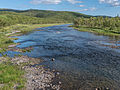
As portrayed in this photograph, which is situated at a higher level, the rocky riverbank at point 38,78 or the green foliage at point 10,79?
the green foliage at point 10,79

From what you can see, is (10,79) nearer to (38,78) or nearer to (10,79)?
(10,79)

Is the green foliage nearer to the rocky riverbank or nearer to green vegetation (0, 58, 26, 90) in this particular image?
green vegetation (0, 58, 26, 90)

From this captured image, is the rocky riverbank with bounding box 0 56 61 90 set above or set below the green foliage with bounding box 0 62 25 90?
below

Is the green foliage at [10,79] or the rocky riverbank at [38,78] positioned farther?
the rocky riverbank at [38,78]

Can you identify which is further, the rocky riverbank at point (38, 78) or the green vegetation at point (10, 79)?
the rocky riverbank at point (38, 78)

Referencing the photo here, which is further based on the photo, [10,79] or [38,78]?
[38,78]

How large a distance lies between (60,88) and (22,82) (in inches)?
273

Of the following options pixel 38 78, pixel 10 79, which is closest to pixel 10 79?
pixel 10 79

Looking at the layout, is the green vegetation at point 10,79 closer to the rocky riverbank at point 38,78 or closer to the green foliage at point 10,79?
the green foliage at point 10,79

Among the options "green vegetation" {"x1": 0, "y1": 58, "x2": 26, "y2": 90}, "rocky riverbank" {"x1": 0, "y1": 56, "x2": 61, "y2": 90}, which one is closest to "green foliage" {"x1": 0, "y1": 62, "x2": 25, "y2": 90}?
"green vegetation" {"x1": 0, "y1": 58, "x2": 26, "y2": 90}

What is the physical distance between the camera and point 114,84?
20766 millimetres

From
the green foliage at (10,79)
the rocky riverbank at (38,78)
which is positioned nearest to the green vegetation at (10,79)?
the green foliage at (10,79)

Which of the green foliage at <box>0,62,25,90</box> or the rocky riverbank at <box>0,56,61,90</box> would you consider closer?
the green foliage at <box>0,62,25,90</box>

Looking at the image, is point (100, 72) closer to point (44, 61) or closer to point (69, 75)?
point (69, 75)
